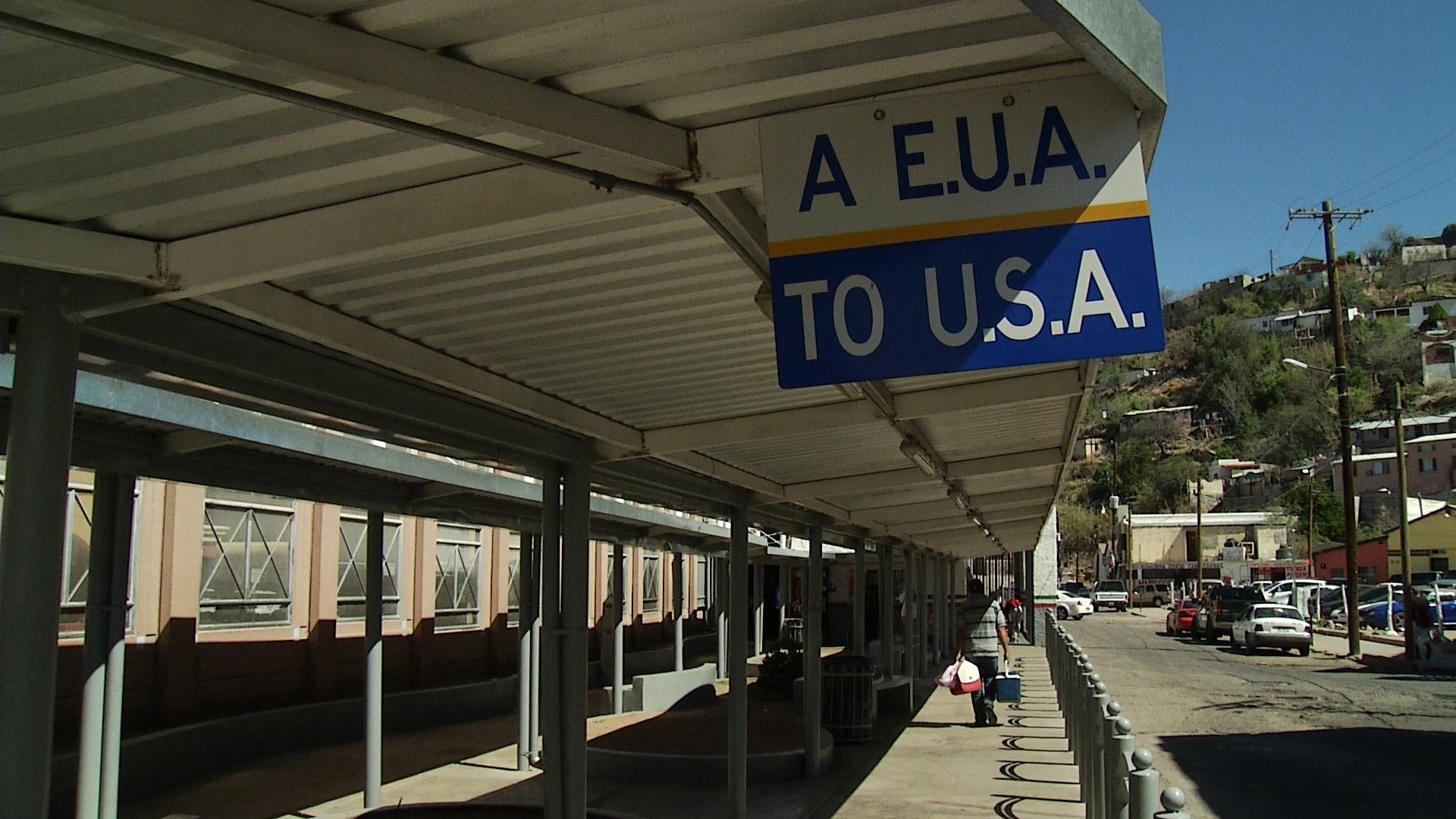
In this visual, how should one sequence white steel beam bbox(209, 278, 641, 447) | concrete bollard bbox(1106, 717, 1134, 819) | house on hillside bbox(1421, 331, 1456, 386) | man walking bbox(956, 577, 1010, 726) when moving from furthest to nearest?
house on hillside bbox(1421, 331, 1456, 386), man walking bbox(956, 577, 1010, 726), concrete bollard bbox(1106, 717, 1134, 819), white steel beam bbox(209, 278, 641, 447)

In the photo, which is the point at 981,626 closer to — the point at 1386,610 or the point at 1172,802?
the point at 1172,802

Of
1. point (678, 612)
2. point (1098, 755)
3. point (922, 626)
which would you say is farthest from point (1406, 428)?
point (1098, 755)

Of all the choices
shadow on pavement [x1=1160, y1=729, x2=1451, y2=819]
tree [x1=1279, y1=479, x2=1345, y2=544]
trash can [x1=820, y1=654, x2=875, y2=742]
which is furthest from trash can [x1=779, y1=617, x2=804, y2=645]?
tree [x1=1279, y1=479, x2=1345, y2=544]

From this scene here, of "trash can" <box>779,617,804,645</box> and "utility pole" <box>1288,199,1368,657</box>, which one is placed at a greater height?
"utility pole" <box>1288,199,1368,657</box>

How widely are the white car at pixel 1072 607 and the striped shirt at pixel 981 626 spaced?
4068 centimetres

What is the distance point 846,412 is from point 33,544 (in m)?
4.85

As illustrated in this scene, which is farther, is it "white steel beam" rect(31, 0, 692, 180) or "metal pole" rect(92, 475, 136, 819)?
"metal pole" rect(92, 475, 136, 819)

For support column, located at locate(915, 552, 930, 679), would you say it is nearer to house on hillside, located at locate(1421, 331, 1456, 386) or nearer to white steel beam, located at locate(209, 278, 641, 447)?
white steel beam, located at locate(209, 278, 641, 447)

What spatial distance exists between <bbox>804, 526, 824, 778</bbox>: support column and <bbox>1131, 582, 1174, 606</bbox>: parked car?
209 feet

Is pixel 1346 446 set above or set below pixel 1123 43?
above

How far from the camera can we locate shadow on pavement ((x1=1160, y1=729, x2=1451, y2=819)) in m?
11.0

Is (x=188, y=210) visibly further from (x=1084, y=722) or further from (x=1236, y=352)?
(x=1236, y=352)

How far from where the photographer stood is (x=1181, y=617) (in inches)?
1624

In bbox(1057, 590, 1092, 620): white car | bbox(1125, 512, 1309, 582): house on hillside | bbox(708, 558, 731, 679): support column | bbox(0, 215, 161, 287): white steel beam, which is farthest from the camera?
bbox(1125, 512, 1309, 582): house on hillside
